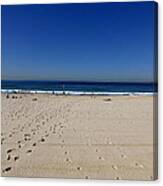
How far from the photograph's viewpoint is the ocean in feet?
8.29

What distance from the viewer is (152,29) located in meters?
2.52

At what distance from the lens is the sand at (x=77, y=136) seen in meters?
2.55

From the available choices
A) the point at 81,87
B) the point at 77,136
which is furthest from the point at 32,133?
the point at 81,87

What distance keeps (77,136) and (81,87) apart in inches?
9.4

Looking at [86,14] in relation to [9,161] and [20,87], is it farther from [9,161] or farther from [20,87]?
[9,161]

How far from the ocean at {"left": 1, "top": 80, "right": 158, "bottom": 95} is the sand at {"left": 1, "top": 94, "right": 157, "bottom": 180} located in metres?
0.03

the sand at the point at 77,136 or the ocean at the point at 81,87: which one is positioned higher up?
the ocean at the point at 81,87

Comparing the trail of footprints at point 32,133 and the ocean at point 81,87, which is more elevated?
the ocean at point 81,87

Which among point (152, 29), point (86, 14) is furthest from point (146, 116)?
point (86, 14)

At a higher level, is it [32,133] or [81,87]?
[81,87]

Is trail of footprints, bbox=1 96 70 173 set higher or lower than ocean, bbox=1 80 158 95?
lower

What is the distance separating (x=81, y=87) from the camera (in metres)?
2.60

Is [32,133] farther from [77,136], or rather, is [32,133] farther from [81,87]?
[81,87]

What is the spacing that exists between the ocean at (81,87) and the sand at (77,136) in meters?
0.03
